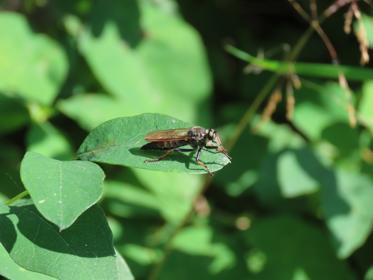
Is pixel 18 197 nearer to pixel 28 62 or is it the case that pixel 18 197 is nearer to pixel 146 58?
pixel 28 62

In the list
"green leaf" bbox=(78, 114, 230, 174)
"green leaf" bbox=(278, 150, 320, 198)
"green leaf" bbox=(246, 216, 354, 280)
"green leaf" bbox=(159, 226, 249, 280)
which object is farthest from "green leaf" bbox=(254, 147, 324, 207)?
"green leaf" bbox=(78, 114, 230, 174)

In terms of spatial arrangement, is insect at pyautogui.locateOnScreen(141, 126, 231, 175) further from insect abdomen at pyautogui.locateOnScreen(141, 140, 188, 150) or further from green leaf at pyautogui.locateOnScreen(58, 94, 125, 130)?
green leaf at pyautogui.locateOnScreen(58, 94, 125, 130)

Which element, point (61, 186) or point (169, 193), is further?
point (169, 193)

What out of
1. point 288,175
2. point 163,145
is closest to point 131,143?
point 163,145

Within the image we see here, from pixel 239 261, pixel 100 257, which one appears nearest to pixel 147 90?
pixel 239 261

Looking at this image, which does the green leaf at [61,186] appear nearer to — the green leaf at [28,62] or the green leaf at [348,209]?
the green leaf at [348,209]

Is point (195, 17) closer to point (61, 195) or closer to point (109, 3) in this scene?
point (109, 3)

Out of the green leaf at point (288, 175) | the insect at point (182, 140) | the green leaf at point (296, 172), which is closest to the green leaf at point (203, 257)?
the green leaf at point (288, 175)
